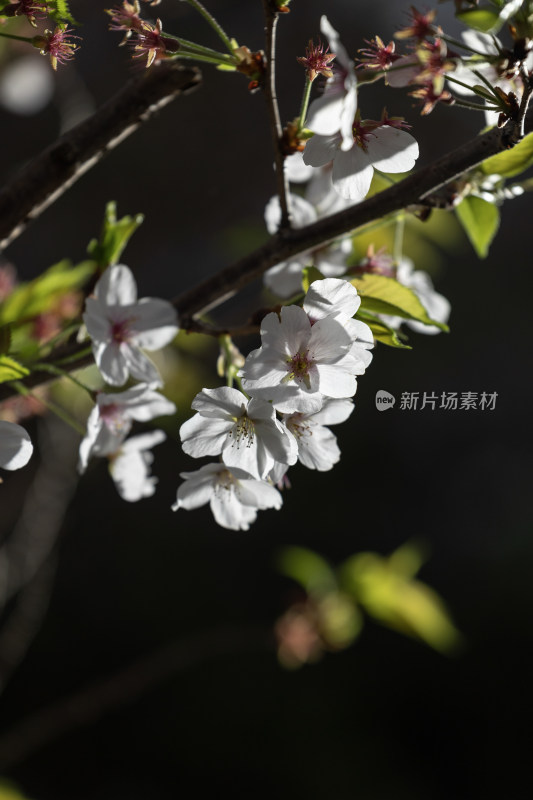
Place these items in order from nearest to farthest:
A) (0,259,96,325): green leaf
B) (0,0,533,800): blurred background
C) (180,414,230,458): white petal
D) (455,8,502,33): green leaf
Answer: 1. (455,8,502,33): green leaf
2. (180,414,230,458): white petal
3. (0,259,96,325): green leaf
4. (0,0,533,800): blurred background

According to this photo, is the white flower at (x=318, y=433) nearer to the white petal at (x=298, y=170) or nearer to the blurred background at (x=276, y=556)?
the white petal at (x=298, y=170)

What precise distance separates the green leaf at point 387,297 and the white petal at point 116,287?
6.0 inches

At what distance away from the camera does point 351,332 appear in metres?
0.38

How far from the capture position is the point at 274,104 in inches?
15.5

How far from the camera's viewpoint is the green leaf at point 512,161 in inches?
16.9

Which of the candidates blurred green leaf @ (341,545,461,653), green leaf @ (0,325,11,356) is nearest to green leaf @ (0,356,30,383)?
green leaf @ (0,325,11,356)

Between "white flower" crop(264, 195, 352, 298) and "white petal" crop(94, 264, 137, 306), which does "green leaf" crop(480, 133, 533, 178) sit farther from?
"white petal" crop(94, 264, 137, 306)

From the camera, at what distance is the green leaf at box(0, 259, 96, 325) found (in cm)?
66

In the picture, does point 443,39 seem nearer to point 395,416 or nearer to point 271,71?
point 271,71

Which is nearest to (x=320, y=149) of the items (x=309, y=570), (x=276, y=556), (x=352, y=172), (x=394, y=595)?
(x=352, y=172)

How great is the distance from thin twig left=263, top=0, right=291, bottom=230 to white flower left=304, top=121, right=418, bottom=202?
0.03 metres

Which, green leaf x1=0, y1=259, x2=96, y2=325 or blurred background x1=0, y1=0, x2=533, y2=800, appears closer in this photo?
green leaf x1=0, y1=259, x2=96, y2=325

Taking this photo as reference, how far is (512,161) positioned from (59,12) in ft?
0.89

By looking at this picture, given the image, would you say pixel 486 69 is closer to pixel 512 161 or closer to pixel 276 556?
pixel 512 161
